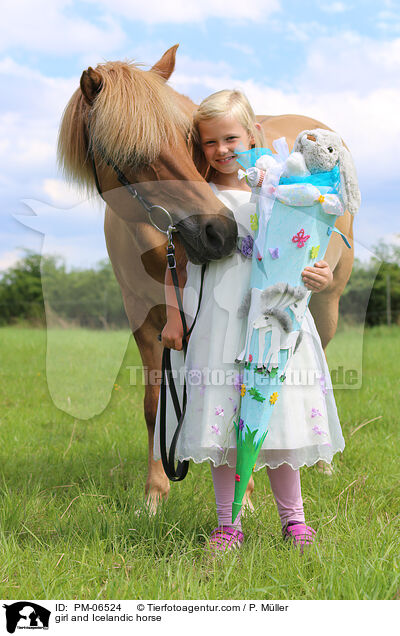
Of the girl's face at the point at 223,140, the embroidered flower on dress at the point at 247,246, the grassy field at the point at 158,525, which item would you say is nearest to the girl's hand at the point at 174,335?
the embroidered flower on dress at the point at 247,246

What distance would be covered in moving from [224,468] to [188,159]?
3.66 feet

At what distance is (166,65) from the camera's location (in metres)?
2.35

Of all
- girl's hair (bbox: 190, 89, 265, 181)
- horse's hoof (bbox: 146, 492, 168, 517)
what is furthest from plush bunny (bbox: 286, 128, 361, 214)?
horse's hoof (bbox: 146, 492, 168, 517)

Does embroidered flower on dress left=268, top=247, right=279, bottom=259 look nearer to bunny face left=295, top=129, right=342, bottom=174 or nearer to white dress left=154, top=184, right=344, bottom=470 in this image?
white dress left=154, top=184, right=344, bottom=470

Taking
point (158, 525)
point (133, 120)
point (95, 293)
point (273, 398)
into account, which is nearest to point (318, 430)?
point (273, 398)

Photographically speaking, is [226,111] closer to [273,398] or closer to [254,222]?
[254,222]

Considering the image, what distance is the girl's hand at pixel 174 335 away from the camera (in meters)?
1.84

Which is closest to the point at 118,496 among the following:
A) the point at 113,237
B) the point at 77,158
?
the point at 113,237

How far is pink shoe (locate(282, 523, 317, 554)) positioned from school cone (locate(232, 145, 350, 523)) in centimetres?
26

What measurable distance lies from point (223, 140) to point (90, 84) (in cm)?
57

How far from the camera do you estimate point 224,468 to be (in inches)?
74.9

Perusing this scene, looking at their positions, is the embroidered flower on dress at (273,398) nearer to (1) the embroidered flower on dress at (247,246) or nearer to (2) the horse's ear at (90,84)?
(1) the embroidered flower on dress at (247,246)
